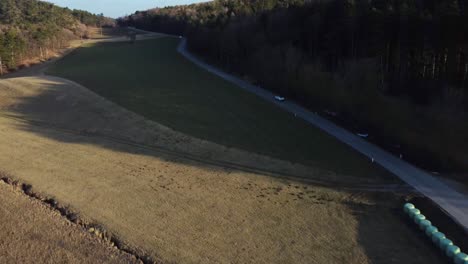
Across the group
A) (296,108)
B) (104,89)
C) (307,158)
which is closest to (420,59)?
(296,108)

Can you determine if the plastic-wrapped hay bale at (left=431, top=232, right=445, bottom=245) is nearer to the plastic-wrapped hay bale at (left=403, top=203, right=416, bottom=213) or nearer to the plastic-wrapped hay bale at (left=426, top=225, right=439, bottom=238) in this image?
the plastic-wrapped hay bale at (left=426, top=225, right=439, bottom=238)

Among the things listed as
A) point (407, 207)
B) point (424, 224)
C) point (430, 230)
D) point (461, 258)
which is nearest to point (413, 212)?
point (407, 207)

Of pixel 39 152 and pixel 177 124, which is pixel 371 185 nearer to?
pixel 177 124

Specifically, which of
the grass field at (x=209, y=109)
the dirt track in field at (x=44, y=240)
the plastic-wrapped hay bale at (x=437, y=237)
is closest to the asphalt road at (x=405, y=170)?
the grass field at (x=209, y=109)

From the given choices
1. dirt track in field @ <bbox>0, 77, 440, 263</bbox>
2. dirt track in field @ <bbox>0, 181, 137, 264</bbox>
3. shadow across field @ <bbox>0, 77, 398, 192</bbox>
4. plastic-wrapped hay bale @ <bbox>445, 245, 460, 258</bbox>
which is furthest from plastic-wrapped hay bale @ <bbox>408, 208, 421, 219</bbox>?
dirt track in field @ <bbox>0, 181, 137, 264</bbox>

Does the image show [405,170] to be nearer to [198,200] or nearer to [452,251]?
[452,251]

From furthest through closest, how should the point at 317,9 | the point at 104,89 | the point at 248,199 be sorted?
the point at 104,89, the point at 317,9, the point at 248,199
